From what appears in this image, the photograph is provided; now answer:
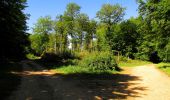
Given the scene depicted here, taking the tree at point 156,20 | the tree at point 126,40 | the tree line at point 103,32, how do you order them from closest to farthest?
the tree at point 156,20 → the tree line at point 103,32 → the tree at point 126,40

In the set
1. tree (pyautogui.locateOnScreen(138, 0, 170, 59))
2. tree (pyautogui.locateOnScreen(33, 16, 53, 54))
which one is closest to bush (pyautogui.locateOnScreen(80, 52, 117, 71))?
tree (pyautogui.locateOnScreen(138, 0, 170, 59))

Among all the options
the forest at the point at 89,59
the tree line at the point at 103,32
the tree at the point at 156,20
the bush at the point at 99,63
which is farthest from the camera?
the tree line at the point at 103,32

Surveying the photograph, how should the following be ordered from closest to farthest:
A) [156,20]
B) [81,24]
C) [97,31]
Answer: [156,20], [97,31], [81,24]

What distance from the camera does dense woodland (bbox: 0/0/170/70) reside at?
99.0ft

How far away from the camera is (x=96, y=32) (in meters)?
79.5

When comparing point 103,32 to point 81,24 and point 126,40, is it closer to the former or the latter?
point 126,40

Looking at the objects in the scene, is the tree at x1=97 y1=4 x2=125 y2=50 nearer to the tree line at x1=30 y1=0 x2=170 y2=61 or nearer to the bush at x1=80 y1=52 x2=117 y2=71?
the tree line at x1=30 y1=0 x2=170 y2=61

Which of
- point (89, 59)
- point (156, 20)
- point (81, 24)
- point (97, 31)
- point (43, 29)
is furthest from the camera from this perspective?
point (43, 29)

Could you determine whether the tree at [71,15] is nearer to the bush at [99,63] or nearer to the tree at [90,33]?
the tree at [90,33]

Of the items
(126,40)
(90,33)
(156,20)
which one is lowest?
(156,20)

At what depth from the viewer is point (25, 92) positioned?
15.0 meters

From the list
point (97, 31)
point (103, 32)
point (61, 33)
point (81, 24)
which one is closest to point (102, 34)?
point (103, 32)

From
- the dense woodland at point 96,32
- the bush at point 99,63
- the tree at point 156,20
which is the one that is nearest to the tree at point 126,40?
the dense woodland at point 96,32

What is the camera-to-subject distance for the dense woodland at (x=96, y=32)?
3017 centimetres
